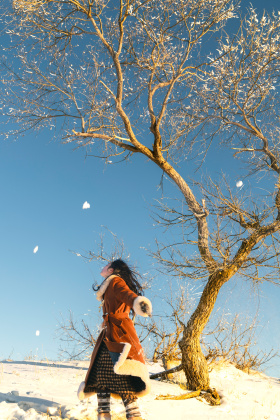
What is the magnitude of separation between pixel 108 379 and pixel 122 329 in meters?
0.53

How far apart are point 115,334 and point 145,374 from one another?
1.69 ft

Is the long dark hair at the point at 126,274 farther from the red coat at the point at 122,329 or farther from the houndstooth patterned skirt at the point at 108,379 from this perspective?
the houndstooth patterned skirt at the point at 108,379

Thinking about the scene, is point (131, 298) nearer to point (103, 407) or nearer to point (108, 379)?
point (108, 379)

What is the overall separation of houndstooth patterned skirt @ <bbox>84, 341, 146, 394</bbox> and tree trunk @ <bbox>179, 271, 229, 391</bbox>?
2.89 metres

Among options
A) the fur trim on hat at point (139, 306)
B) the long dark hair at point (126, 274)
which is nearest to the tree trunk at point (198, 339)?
the long dark hair at point (126, 274)

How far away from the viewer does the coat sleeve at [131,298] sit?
3.84m

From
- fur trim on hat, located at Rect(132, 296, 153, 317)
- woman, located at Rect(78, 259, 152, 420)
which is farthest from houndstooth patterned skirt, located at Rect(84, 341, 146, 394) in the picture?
fur trim on hat, located at Rect(132, 296, 153, 317)

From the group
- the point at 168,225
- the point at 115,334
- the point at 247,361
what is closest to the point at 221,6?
the point at 168,225

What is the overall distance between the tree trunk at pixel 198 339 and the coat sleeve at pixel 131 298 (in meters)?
3.02

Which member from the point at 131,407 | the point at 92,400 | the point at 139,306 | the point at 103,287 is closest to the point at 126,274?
the point at 103,287

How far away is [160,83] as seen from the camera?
8.05 m

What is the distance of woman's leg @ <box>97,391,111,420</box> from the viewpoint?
4.09 metres

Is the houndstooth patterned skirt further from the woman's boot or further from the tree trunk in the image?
the tree trunk

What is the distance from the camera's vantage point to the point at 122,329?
4.14 meters
